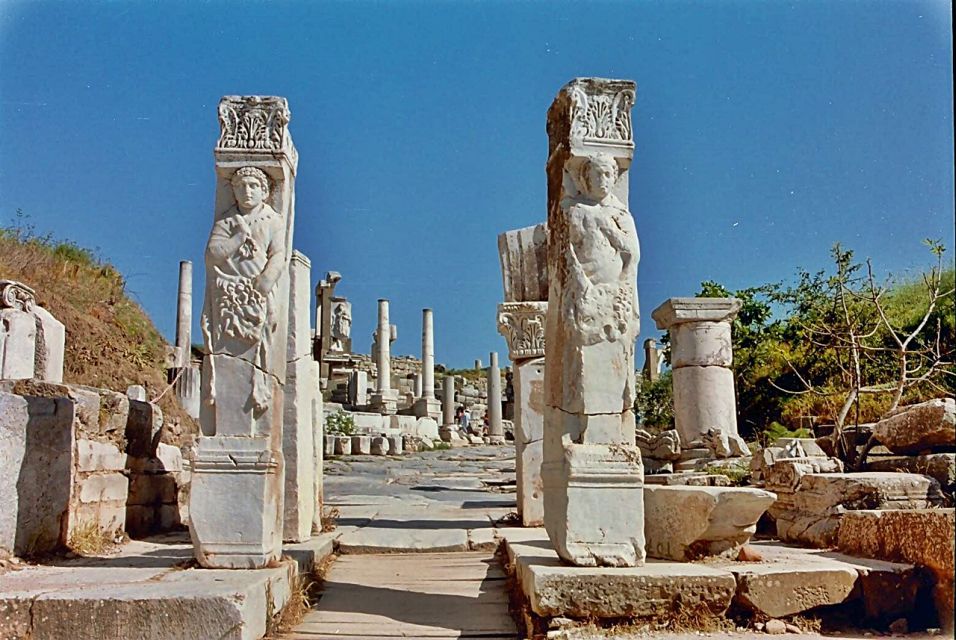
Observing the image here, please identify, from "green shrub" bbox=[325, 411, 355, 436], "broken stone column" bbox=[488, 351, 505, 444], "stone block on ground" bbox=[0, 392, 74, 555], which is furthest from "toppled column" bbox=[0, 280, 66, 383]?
"broken stone column" bbox=[488, 351, 505, 444]

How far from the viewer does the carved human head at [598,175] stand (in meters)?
5.00

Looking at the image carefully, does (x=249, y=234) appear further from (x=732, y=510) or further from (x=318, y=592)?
(x=732, y=510)

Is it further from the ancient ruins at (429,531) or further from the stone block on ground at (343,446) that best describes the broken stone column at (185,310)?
the ancient ruins at (429,531)

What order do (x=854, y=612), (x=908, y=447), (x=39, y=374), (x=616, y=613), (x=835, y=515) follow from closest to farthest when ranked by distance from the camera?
1. (x=616, y=613)
2. (x=854, y=612)
3. (x=835, y=515)
4. (x=908, y=447)
5. (x=39, y=374)

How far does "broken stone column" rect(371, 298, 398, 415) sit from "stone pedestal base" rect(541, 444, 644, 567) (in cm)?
2680

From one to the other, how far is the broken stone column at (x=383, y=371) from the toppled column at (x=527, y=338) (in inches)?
899

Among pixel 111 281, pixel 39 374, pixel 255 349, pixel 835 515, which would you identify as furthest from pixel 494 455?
pixel 255 349

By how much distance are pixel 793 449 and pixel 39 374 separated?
8909mm

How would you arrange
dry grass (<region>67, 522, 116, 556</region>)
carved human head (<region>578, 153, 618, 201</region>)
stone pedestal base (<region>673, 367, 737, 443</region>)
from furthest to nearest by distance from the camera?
stone pedestal base (<region>673, 367, 737, 443</region>)
dry grass (<region>67, 522, 116, 556</region>)
carved human head (<region>578, 153, 618, 201</region>)

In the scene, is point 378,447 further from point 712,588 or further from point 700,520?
point 712,588

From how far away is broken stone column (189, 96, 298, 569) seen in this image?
4.91 meters

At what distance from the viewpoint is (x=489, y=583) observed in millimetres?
6141

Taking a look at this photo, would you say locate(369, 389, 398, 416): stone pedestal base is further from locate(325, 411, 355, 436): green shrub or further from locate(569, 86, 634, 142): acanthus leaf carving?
locate(569, 86, 634, 142): acanthus leaf carving

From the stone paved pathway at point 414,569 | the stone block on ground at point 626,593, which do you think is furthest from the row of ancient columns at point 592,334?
the stone paved pathway at point 414,569
